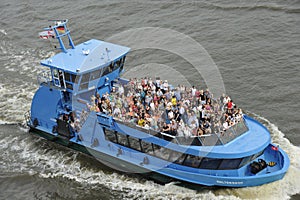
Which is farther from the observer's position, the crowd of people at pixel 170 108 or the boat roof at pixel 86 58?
the boat roof at pixel 86 58

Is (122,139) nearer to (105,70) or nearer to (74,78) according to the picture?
(105,70)

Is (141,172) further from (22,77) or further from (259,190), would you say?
(22,77)

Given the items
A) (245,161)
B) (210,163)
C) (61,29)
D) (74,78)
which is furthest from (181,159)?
(61,29)

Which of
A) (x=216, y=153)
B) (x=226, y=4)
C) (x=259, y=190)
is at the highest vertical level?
(x=226, y=4)

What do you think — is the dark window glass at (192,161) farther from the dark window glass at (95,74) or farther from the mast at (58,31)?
the mast at (58,31)

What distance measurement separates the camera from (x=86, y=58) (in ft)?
69.6

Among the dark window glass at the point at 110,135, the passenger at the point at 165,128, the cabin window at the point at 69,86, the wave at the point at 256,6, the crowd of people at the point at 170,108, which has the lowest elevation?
the dark window glass at the point at 110,135

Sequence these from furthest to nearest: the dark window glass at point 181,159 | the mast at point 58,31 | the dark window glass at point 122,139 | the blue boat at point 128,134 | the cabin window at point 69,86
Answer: the mast at point 58,31
the cabin window at point 69,86
the dark window glass at point 122,139
the dark window glass at point 181,159
the blue boat at point 128,134

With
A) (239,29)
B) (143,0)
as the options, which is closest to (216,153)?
(239,29)

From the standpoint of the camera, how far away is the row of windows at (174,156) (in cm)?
1806

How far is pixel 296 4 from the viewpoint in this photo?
34688 mm

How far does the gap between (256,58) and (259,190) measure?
1282cm

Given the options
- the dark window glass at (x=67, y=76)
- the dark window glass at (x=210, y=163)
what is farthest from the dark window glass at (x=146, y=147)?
the dark window glass at (x=67, y=76)

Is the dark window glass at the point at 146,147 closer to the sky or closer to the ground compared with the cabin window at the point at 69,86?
closer to the ground
